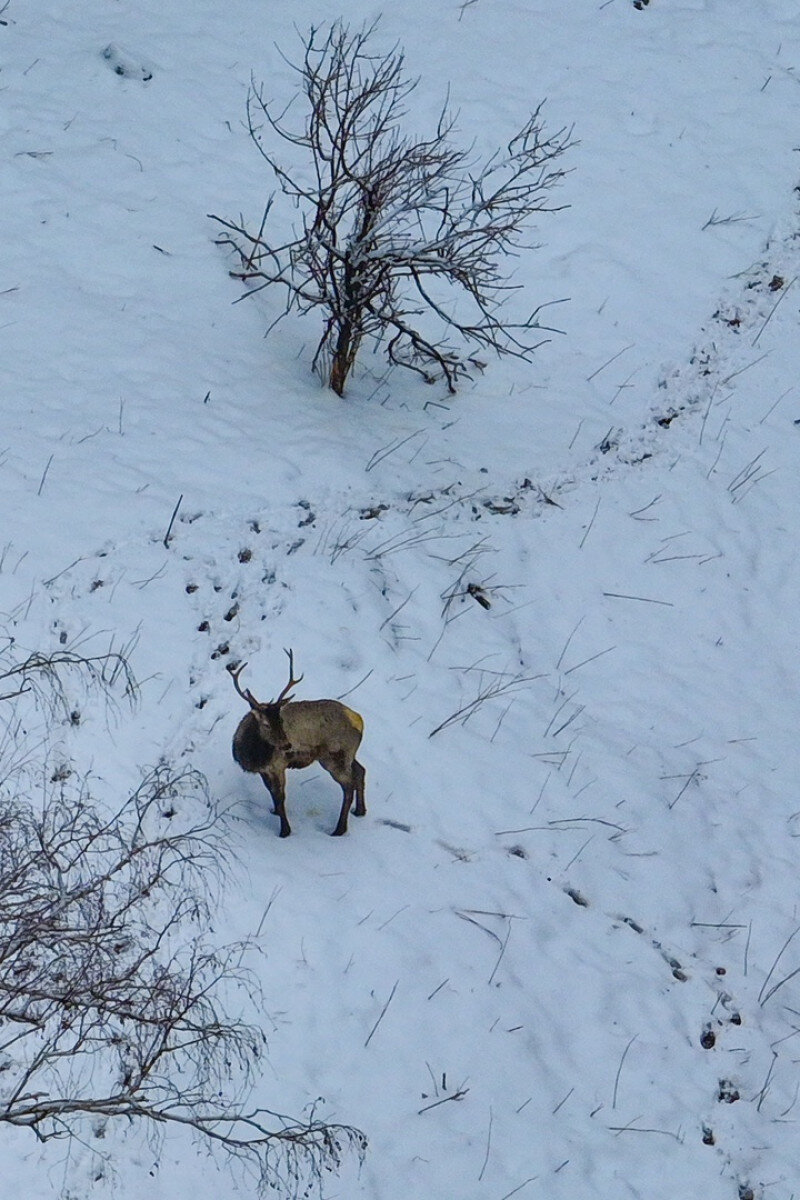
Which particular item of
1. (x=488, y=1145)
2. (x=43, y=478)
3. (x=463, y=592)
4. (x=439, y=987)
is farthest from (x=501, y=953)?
(x=43, y=478)

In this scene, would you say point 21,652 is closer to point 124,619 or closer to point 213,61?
point 124,619

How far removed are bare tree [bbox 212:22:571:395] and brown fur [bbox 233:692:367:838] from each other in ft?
11.1

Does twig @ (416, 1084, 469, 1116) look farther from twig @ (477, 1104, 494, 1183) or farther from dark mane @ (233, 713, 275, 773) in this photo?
dark mane @ (233, 713, 275, 773)

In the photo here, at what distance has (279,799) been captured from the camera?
6.02 metres

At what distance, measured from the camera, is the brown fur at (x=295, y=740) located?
5.86 m

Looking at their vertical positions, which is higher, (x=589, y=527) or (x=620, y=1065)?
(x=589, y=527)

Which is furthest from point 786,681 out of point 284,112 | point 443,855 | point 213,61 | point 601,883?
point 213,61

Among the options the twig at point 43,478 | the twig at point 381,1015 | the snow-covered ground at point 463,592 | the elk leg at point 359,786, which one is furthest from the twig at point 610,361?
the twig at point 381,1015

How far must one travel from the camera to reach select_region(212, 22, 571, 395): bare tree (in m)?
8.20

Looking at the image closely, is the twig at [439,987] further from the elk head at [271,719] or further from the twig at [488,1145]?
the elk head at [271,719]

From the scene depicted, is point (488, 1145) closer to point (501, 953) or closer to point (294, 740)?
point (501, 953)

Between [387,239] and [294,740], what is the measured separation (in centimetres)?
393

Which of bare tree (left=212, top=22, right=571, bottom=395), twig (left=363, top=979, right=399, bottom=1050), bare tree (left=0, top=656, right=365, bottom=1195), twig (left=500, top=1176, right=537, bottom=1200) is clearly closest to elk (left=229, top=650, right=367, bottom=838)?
bare tree (left=0, top=656, right=365, bottom=1195)

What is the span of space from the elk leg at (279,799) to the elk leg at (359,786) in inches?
13.9
